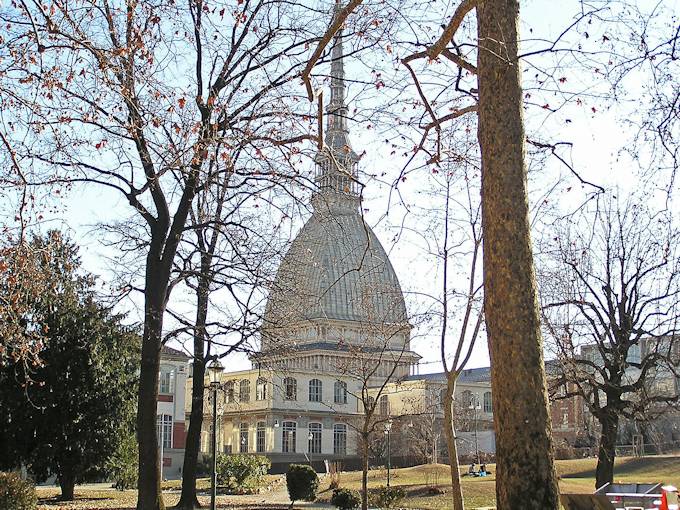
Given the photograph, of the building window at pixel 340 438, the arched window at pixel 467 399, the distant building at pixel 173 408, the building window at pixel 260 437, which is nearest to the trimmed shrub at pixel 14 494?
the distant building at pixel 173 408

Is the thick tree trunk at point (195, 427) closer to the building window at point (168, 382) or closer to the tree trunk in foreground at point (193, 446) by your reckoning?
the tree trunk in foreground at point (193, 446)

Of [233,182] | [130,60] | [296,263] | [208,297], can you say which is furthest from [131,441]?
[130,60]

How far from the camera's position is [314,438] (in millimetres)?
92875

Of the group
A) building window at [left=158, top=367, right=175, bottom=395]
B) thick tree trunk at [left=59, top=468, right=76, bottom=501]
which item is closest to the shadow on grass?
thick tree trunk at [left=59, top=468, right=76, bottom=501]

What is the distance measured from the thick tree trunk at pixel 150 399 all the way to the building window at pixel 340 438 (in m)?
79.0

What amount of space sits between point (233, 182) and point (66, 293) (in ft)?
51.1

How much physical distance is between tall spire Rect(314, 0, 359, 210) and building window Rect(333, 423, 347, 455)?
265 ft

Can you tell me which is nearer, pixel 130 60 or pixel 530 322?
pixel 530 322

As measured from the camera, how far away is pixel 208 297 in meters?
21.9

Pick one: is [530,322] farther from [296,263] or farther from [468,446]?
[468,446]

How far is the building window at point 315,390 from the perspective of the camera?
93.9m

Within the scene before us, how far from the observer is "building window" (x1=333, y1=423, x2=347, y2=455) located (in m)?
93.4

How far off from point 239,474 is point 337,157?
30263mm

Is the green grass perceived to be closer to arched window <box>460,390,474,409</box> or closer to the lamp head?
the lamp head
